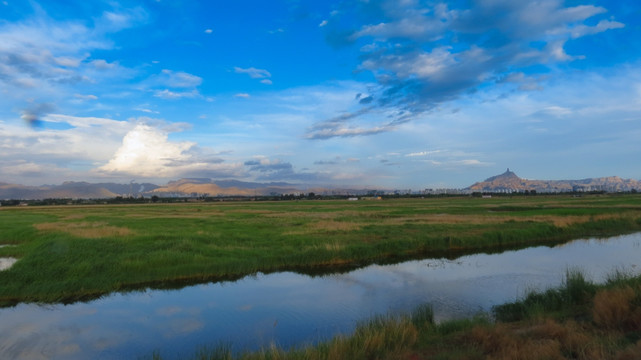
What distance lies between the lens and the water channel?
1052 cm

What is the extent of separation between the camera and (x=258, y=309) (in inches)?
526

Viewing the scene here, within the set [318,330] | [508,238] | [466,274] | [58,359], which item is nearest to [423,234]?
[508,238]

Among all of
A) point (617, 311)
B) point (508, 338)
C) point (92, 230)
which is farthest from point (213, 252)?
point (617, 311)

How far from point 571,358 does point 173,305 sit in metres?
12.6

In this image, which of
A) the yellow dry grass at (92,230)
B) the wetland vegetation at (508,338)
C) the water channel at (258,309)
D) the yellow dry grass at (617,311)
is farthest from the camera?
the yellow dry grass at (92,230)

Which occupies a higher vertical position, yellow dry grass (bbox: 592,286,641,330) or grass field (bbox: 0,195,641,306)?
yellow dry grass (bbox: 592,286,641,330)

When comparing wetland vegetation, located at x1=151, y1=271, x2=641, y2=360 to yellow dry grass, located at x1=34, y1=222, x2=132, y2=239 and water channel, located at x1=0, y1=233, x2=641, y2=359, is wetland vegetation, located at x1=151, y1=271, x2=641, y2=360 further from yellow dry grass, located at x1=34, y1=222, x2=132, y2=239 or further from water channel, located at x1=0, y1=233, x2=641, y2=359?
yellow dry grass, located at x1=34, y1=222, x2=132, y2=239

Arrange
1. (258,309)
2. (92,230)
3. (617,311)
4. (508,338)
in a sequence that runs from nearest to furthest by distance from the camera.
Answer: (508,338)
(617,311)
(258,309)
(92,230)

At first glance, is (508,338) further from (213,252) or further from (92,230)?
(92,230)

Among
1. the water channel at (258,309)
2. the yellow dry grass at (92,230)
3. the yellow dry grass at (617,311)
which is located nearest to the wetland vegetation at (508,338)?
the yellow dry grass at (617,311)

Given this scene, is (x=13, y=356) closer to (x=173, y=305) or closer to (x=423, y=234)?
(x=173, y=305)

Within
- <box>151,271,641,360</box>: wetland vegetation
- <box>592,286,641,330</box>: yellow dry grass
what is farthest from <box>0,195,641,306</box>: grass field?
<box>592,286,641,330</box>: yellow dry grass

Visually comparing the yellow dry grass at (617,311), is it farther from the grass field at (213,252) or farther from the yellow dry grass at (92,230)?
the yellow dry grass at (92,230)

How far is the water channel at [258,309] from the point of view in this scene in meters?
10.5
